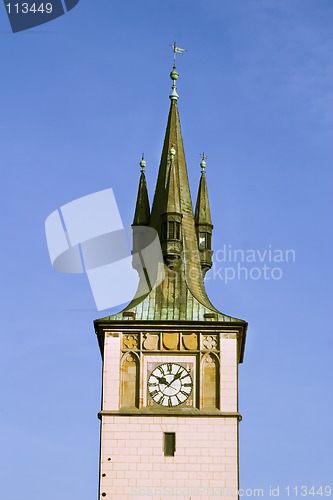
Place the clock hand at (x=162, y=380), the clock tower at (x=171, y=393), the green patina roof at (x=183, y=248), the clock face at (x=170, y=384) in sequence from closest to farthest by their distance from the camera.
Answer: the clock tower at (x=171, y=393) < the clock face at (x=170, y=384) < the clock hand at (x=162, y=380) < the green patina roof at (x=183, y=248)

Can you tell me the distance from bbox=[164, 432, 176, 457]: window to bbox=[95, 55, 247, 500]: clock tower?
0.04 meters

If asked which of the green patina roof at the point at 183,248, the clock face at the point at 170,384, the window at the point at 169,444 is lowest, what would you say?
the window at the point at 169,444

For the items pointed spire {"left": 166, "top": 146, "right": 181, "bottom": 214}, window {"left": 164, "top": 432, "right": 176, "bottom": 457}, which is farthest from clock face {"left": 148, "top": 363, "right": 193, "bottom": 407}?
pointed spire {"left": 166, "top": 146, "right": 181, "bottom": 214}

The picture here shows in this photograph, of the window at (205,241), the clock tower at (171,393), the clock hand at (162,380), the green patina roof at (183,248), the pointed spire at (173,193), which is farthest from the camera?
the window at (205,241)

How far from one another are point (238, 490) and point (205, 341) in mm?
5911

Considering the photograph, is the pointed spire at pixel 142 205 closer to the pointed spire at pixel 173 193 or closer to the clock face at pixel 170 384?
the pointed spire at pixel 173 193

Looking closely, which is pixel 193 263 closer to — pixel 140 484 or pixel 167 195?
pixel 167 195

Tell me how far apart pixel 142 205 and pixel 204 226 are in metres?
2.67

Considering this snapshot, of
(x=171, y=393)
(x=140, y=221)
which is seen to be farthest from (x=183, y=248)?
(x=171, y=393)

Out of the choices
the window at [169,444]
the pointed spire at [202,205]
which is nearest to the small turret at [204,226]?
the pointed spire at [202,205]

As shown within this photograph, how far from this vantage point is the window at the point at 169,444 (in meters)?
57.8

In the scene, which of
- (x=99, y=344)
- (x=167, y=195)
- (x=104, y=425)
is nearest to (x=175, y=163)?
(x=167, y=195)

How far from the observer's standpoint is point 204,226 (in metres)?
64.9

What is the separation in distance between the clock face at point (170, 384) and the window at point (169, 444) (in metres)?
1.15
